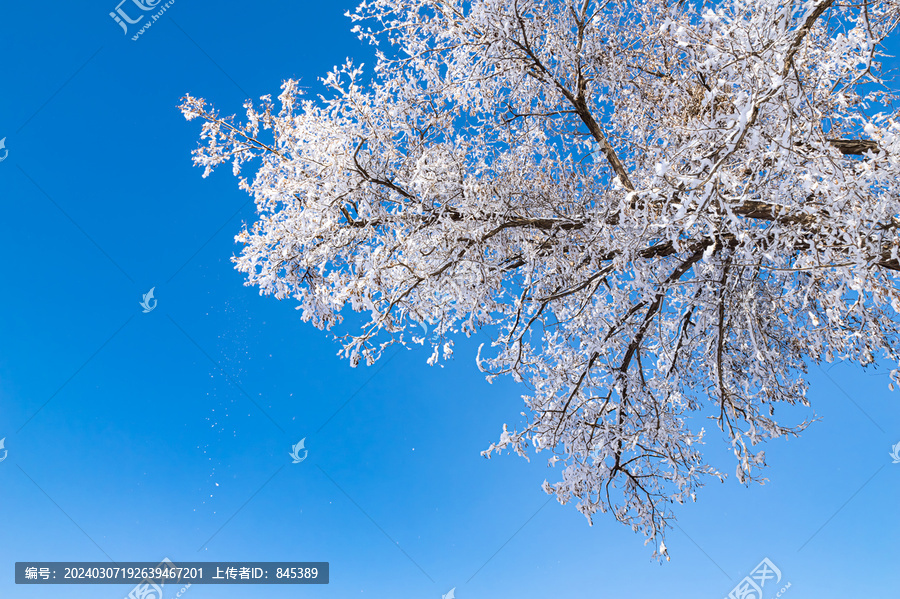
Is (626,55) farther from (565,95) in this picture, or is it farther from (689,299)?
(689,299)

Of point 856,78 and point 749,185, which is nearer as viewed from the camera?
point 749,185

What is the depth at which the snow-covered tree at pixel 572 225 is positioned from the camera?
4.89 meters

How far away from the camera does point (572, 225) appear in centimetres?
554

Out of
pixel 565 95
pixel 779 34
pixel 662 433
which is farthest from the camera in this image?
pixel 565 95

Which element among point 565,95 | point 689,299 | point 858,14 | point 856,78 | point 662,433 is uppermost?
point 565,95

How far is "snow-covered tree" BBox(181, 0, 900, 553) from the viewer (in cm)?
489

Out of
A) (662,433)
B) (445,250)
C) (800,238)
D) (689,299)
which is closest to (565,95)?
(445,250)

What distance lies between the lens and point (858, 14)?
19.4 ft

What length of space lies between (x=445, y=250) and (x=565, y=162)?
77.9 inches

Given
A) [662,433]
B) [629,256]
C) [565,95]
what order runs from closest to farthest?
[629,256], [662,433], [565,95]

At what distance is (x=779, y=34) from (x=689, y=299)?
2.31m

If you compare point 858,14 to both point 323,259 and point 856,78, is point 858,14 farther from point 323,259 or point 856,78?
point 323,259

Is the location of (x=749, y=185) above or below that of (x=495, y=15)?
below

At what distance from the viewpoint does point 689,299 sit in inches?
200
